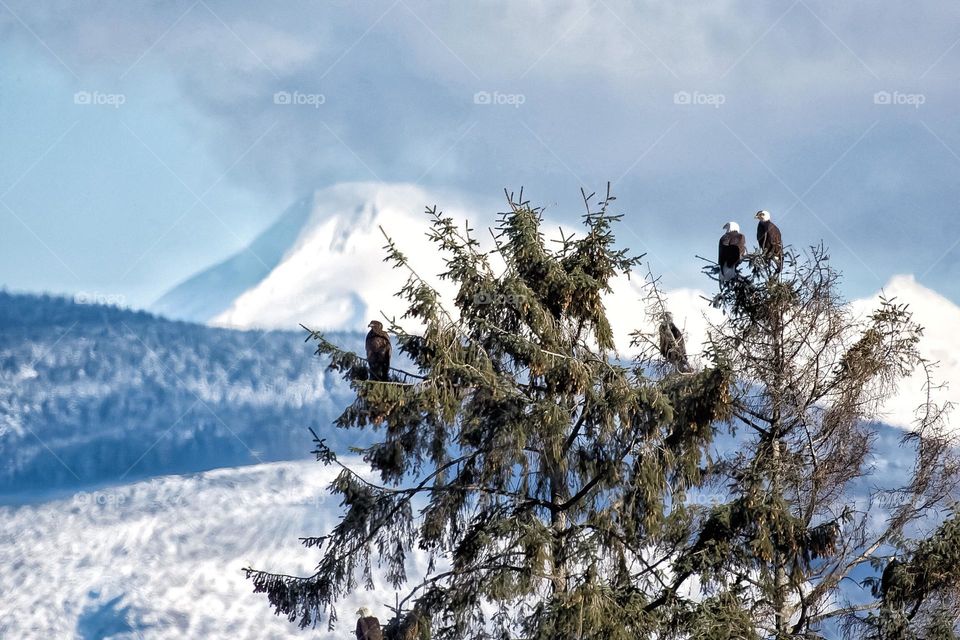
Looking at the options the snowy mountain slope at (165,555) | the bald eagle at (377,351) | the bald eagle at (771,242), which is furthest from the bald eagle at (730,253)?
the snowy mountain slope at (165,555)

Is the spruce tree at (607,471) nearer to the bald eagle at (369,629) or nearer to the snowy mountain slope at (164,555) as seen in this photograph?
the bald eagle at (369,629)

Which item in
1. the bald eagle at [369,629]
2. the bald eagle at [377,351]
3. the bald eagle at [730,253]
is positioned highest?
the bald eagle at [730,253]

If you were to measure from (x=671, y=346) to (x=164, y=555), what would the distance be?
144650 mm

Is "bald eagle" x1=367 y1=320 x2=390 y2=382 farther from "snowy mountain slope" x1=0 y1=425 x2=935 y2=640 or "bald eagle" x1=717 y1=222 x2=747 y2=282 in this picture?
"snowy mountain slope" x1=0 y1=425 x2=935 y2=640

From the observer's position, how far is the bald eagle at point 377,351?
40.5ft

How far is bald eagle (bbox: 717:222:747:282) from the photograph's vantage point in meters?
13.8

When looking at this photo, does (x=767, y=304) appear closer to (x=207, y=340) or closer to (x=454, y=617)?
(x=454, y=617)

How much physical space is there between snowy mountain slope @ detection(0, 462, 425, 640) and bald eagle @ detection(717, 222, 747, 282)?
380 ft

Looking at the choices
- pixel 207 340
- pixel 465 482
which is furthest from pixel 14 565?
pixel 465 482

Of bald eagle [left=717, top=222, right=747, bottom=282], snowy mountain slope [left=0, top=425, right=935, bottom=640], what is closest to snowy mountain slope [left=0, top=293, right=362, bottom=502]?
snowy mountain slope [left=0, top=425, right=935, bottom=640]

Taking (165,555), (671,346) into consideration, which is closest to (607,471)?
(671,346)

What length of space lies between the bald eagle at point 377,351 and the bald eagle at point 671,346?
3.24 meters

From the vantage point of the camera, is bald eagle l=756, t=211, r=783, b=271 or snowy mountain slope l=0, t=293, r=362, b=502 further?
snowy mountain slope l=0, t=293, r=362, b=502

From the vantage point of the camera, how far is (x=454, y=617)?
40.6 ft
